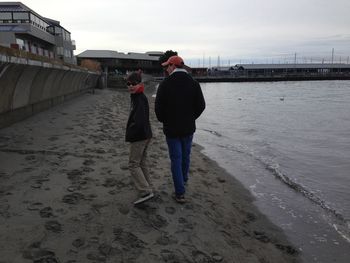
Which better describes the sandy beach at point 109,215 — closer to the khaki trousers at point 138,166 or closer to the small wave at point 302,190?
the khaki trousers at point 138,166

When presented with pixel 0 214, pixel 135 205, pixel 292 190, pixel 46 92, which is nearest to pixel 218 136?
pixel 46 92

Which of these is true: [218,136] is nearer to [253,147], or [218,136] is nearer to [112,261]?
[253,147]

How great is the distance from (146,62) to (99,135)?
111 metres

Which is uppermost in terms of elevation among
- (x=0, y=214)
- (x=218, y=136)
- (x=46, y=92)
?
(x=46, y=92)

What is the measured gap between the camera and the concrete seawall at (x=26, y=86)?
32.0 ft

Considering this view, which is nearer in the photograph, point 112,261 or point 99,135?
point 112,261

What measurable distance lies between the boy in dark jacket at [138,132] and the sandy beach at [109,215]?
0.25m

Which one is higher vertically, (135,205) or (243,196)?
(135,205)

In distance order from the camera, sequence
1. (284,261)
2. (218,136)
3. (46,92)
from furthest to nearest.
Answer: (218,136), (46,92), (284,261)

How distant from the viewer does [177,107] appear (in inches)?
227

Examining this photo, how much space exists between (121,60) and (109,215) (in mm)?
109925

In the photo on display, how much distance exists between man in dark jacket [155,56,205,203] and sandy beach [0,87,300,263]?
67 cm

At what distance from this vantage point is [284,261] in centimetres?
535

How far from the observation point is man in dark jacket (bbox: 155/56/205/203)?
5748 mm
